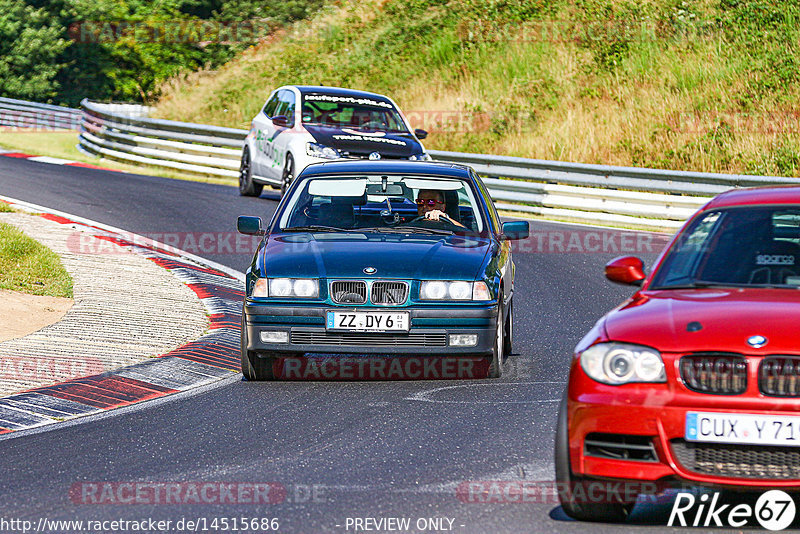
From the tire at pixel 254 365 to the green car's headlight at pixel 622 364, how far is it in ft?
13.4

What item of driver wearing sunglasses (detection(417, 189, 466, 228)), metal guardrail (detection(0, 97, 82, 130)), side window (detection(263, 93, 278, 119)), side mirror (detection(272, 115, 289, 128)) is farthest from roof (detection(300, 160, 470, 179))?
metal guardrail (detection(0, 97, 82, 130))

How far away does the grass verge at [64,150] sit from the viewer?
27.5 metres

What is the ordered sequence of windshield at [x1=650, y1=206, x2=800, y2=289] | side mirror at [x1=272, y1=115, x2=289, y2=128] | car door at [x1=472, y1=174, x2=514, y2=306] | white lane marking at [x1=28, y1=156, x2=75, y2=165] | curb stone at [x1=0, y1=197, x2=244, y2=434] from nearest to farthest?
windshield at [x1=650, y1=206, x2=800, y2=289]
curb stone at [x1=0, y1=197, x2=244, y2=434]
car door at [x1=472, y1=174, x2=514, y2=306]
side mirror at [x1=272, y1=115, x2=289, y2=128]
white lane marking at [x1=28, y1=156, x2=75, y2=165]

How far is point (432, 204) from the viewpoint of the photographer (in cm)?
1080

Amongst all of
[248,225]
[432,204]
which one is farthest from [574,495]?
[432,204]

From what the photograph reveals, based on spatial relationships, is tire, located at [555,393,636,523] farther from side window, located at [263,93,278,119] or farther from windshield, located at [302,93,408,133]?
side window, located at [263,93,278,119]

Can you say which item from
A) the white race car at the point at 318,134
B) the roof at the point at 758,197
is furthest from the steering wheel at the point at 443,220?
the white race car at the point at 318,134

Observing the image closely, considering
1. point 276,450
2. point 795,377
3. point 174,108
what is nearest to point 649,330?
point 795,377

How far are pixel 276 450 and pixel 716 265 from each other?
258 centimetres

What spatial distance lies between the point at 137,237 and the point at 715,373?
12611mm

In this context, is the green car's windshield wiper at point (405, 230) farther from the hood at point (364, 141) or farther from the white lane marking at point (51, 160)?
the white lane marking at point (51, 160)

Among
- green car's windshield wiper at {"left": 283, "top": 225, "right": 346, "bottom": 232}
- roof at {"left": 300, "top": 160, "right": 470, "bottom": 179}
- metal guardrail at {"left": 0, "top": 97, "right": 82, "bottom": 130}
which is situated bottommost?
green car's windshield wiper at {"left": 283, "top": 225, "right": 346, "bottom": 232}

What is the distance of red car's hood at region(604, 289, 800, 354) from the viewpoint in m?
5.71

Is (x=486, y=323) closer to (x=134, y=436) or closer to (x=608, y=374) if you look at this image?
(x=134, y=436)
